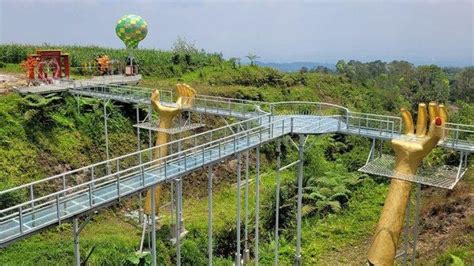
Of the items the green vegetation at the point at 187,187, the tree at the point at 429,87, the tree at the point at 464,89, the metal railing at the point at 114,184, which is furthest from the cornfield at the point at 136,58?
the tree at the point at 464,89

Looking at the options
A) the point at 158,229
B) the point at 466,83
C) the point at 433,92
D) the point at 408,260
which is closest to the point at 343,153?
the point at 408,260

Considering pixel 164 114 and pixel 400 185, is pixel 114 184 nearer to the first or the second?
pixel 164 114

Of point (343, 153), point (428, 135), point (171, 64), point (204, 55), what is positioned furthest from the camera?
point (204, 55)

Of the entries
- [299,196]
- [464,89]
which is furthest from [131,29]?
[464,89]

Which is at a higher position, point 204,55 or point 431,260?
point 204,55

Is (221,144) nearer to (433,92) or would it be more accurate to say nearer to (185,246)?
(185,246)

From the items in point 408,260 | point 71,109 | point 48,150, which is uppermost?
point 71,109

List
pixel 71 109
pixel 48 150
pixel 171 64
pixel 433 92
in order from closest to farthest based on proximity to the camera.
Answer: pixel 48 150 < pixel 71 109 < pixel 171 64 < pixel 433 92

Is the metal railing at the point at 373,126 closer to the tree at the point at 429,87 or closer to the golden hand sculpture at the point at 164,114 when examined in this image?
the golden hand sculpture at the point at 164,114
